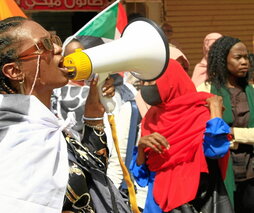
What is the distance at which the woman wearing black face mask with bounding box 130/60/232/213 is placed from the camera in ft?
12.1

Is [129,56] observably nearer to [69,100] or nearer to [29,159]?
[29,159]

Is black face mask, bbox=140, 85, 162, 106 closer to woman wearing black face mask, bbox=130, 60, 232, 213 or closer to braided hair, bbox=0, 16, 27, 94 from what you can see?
woman wearing black face mask, bbox=130, 60, 232, 213

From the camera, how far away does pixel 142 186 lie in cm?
389

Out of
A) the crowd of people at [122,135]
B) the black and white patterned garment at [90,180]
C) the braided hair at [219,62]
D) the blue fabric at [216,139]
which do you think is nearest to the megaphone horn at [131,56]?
the crowd of people at [122,135]

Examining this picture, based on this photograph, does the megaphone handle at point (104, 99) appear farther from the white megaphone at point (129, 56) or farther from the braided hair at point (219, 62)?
the braided hair at point (219, 62)

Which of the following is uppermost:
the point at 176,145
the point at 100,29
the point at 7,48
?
the point at 7,48

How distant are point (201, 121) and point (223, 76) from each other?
2.78ft

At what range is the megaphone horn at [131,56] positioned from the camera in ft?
8.35

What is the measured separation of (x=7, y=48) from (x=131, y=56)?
784mm

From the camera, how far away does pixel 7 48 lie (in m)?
2.20

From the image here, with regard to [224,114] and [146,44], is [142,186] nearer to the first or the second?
[224,114]

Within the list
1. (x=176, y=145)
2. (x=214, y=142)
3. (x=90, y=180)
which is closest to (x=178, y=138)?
(x=176, y=145)

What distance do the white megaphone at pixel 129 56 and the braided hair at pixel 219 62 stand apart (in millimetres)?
1513

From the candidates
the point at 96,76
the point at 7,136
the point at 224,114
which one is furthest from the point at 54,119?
the point at 224,114
